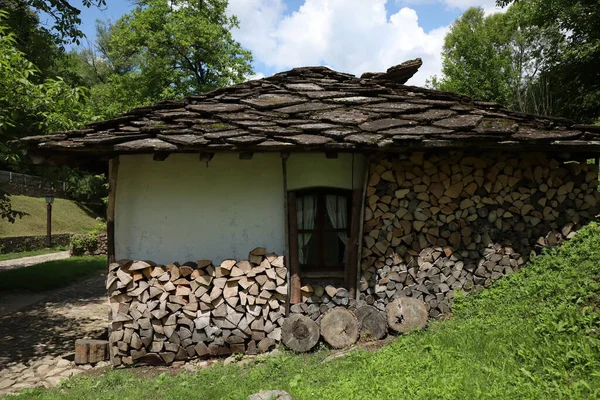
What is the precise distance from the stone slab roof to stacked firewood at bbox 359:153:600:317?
1.69 ft

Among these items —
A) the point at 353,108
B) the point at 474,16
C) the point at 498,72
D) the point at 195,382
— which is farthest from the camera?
the point at 474,16

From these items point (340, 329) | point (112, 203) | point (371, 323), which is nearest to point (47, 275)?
point (112, 203)

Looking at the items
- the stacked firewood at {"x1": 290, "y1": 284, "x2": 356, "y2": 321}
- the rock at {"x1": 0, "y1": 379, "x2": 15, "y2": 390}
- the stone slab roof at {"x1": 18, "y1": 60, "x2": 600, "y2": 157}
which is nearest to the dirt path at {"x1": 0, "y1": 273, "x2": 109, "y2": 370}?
the rock at {"x1": 0, "y1": 379, "x2": 15, "y2": 390}

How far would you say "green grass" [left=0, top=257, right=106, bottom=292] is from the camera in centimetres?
1065

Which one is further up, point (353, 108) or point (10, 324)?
point (353, 108)

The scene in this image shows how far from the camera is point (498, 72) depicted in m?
24.0

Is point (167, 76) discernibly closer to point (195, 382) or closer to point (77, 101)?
point (77, 101)

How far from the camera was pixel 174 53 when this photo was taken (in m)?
17.8

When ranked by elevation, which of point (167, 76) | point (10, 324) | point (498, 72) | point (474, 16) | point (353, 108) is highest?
point (474, 16)

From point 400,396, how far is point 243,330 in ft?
8.67

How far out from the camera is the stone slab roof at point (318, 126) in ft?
16.7

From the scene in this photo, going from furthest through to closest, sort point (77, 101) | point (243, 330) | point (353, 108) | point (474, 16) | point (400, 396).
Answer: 1. point (474, 16)
2. point (77, 101)
3. point (353, 108)
4. point (243, 330)
5. point (400, 396)

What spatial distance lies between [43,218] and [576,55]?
95.0ft

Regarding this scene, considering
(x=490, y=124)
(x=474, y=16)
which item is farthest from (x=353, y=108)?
(x=474, y=16)
